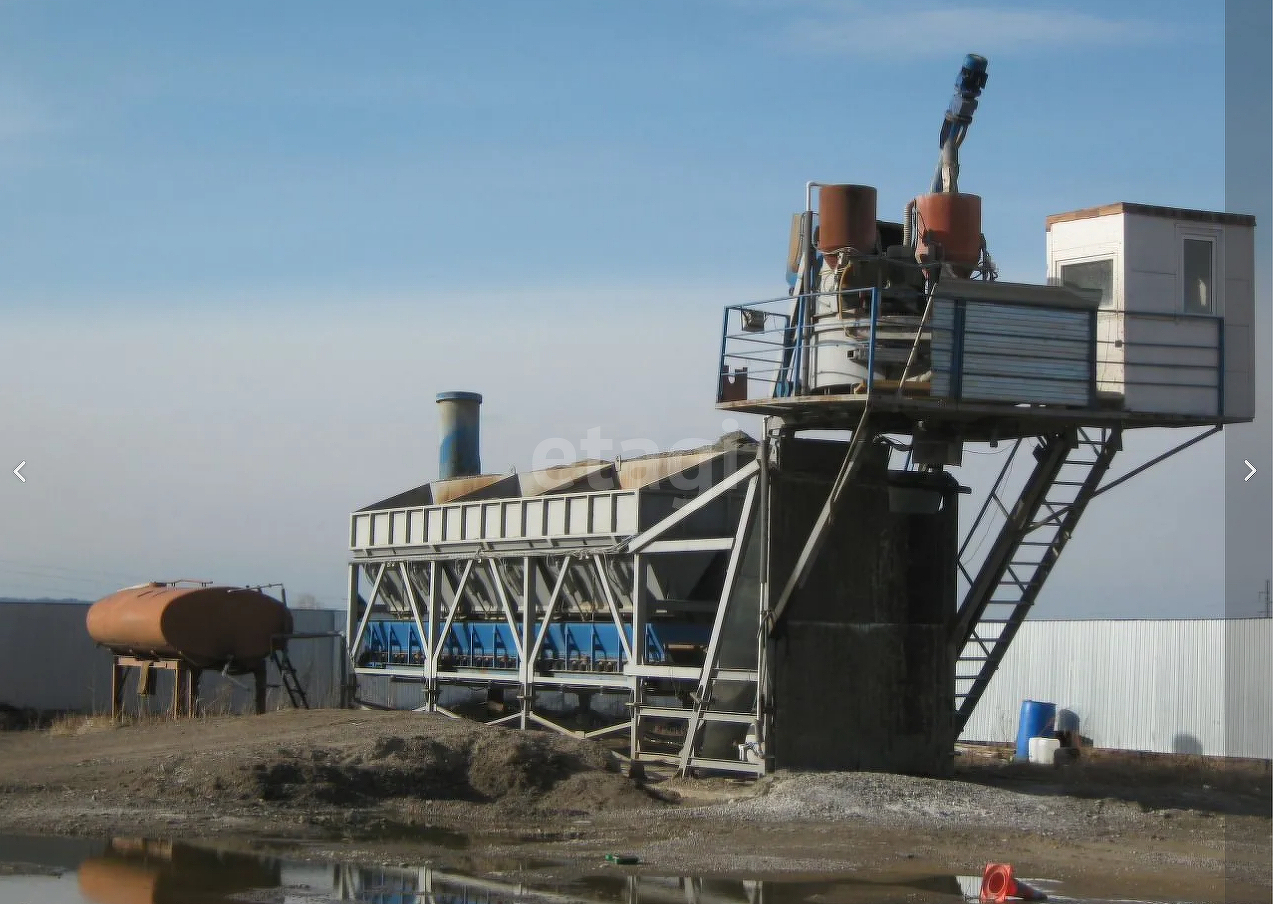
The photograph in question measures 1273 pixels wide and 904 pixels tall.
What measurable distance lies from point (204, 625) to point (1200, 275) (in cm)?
1822

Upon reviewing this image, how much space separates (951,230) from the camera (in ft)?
60.4

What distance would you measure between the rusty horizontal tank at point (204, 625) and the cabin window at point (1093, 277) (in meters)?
16.5

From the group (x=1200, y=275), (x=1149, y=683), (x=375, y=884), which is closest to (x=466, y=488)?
(x=1149, y=683)

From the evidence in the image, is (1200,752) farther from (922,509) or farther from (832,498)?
(832,498)

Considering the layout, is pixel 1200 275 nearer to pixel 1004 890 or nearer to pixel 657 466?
pixel 657 466

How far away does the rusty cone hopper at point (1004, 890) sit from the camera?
37.2ft

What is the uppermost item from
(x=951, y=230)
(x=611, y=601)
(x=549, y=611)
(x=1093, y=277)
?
(x=951, y=230)

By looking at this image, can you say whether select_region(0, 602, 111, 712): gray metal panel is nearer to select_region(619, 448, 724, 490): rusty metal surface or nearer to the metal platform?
select_region(619, 448, 724, 490): rusty metal surface

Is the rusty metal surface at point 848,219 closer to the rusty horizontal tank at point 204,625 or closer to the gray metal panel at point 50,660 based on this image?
the rusty horizontal tank at point 204,625

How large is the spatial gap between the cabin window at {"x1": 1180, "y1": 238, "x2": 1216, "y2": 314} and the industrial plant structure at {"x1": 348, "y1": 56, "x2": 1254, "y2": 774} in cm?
2

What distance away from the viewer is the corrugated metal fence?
90.9ft

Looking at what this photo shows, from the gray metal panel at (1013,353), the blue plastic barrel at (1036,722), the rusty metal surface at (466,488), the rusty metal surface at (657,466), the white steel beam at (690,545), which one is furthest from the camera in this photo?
the rusty metal surface at (466,488)

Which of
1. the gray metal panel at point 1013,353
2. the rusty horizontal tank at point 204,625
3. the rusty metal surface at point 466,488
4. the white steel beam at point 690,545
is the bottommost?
the rusty horizontal tank at point 204,625

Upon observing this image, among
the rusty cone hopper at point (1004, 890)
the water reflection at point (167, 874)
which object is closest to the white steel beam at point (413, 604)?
the water reflection at point (167, 874)
